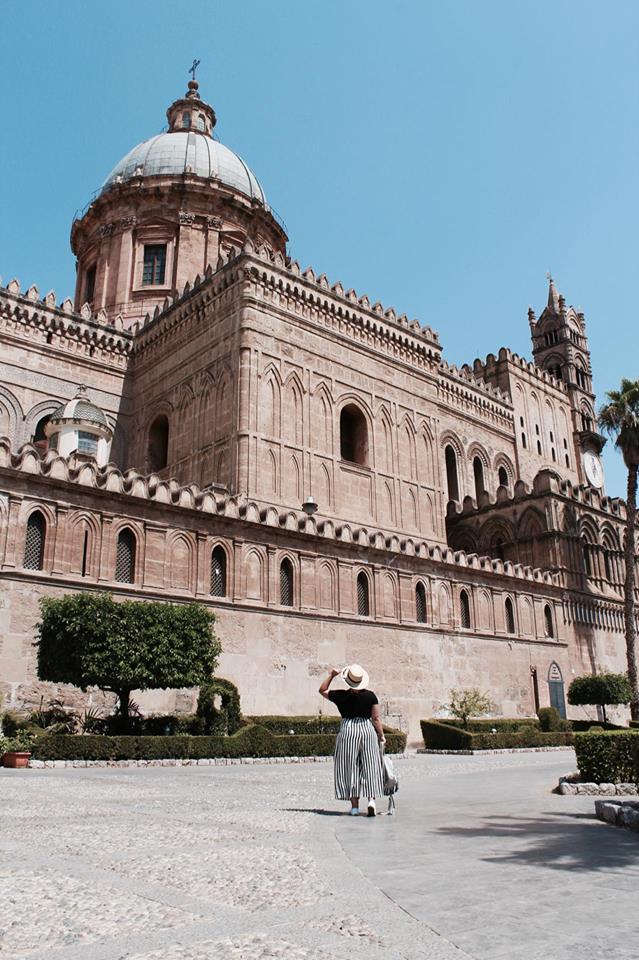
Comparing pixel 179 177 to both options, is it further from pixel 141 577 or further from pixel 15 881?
pixel 15 881

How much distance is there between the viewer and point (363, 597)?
25.7 m

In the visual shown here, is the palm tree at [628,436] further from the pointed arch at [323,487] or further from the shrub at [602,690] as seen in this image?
the pointed arch at [323,487]

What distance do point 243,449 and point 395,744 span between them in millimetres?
12320

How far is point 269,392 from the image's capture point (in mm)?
29703

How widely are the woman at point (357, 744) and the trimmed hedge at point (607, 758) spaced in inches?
166

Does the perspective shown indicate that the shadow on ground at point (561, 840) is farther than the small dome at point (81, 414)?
No

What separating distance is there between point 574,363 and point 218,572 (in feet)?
118

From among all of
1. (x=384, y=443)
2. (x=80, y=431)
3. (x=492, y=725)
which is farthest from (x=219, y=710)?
(x=384, y=443)

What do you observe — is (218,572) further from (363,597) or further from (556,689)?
(556,689)

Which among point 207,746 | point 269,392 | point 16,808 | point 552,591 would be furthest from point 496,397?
point 16,808

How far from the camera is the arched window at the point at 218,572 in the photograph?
22.1 meters

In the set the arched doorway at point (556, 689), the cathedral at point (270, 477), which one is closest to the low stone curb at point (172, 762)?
the cathedral at point (270, 477)

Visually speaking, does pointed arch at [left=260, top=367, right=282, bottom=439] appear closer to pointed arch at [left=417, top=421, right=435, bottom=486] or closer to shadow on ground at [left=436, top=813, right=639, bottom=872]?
pointed arch at [left=417, top=421, right=435, bottom=486]

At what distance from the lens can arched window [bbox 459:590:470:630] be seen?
28.8 meters
